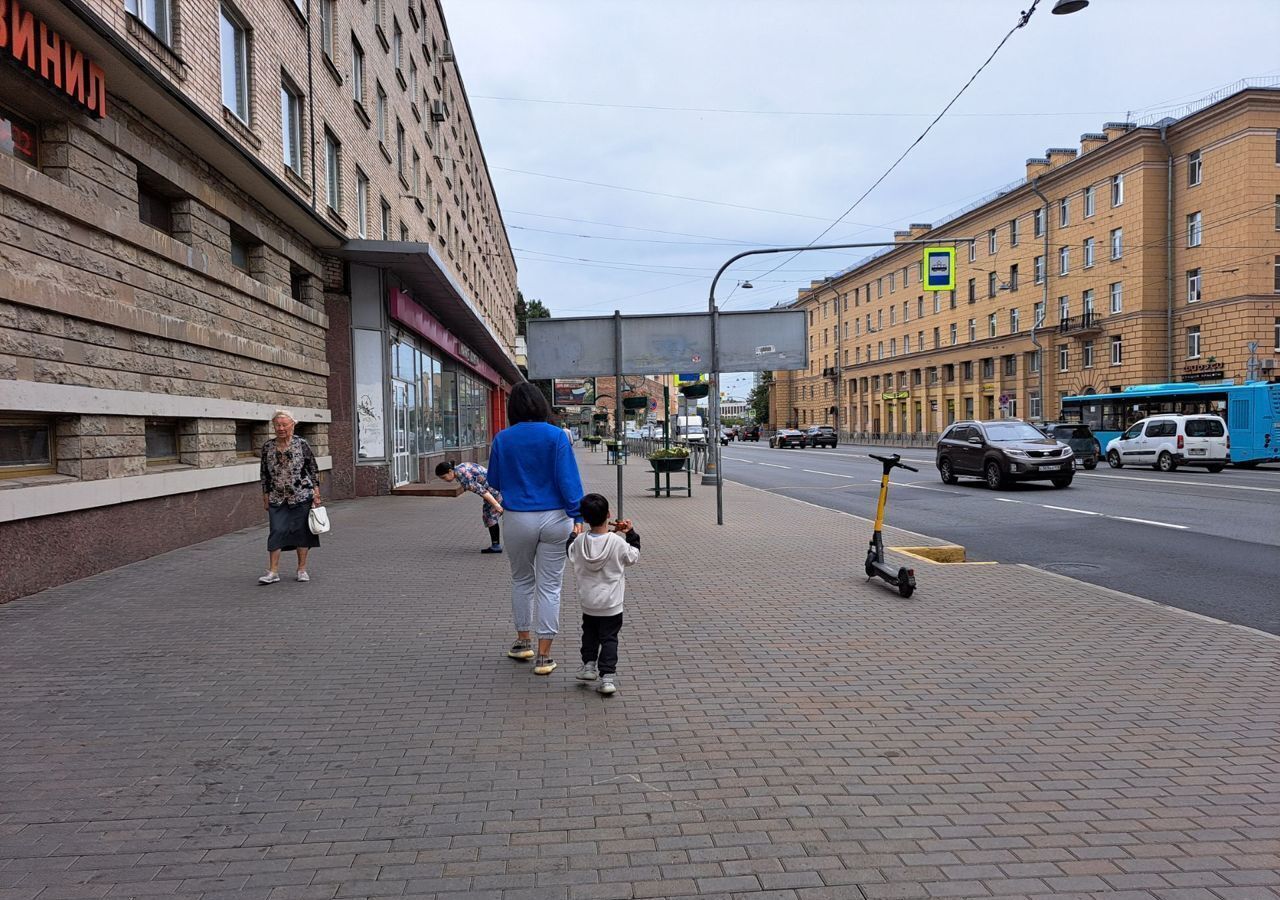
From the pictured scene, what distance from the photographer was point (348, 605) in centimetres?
731

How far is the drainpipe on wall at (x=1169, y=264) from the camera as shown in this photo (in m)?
42.6

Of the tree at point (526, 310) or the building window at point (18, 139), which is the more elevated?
the tree at point (526, 310)

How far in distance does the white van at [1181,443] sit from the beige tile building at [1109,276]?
14259 mm

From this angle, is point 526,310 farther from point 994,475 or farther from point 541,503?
point 541,503

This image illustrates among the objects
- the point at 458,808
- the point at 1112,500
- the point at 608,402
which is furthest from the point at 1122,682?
the point at 608,402

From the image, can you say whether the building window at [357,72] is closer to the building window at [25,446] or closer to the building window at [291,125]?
the building window at [291,125]

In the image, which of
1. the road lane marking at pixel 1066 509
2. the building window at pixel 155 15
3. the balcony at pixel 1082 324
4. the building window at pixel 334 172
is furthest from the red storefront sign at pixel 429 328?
the balcony at pixel 1082 324

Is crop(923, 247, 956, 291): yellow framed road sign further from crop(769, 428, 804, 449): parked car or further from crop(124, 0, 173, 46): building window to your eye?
crop(769, 428, 804, 449): parked car

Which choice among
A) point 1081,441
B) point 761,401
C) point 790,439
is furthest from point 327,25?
point 761,401

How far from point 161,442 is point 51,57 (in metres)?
4.29

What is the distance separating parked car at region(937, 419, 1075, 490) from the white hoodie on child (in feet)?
54.8

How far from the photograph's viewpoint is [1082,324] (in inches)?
1859

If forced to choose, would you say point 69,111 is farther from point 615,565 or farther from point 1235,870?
point 1235,870

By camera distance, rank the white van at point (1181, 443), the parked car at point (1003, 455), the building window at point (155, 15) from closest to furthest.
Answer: the building window at point (155, 15) → the parked car at point (1003, 455) → the white van at point (1181, 443)
